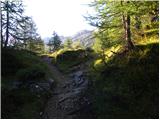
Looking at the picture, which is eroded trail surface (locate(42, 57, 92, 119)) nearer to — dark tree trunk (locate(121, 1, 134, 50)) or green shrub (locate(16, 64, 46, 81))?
green shrub (locate(16, 64, 46, 81))

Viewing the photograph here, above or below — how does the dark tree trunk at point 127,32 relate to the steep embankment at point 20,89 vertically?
above

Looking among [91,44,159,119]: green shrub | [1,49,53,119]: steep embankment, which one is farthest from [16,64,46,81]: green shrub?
[91,44,159,119]: green shrub

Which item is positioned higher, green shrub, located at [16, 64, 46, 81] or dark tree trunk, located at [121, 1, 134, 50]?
dark tree trunk, located at [121, 1, 134, 50]

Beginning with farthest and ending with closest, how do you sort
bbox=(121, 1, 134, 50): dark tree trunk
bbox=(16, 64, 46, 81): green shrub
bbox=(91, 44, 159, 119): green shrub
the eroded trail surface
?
bbox=(16, 64, 46, 81): green shrub, bbox=(121, 1, 134, 50): dark tree trunk, the eroded trail surface, bbox=(91, 44, 159, 119): green shrub

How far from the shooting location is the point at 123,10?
60.6 feet

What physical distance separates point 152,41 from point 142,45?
737 millimetres

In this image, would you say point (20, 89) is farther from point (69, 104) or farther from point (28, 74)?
point (69, 104)

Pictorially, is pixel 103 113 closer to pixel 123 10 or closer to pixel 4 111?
pixel 4 111

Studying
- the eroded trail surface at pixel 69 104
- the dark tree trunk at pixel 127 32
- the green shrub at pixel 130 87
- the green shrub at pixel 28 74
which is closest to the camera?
the green shrub at pixel 130 87

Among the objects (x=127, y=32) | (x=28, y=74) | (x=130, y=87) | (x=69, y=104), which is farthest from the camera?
(x=28, y=74)

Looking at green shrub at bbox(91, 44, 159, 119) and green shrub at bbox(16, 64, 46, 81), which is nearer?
green shrub at bbox(91, 44, 159, 119)

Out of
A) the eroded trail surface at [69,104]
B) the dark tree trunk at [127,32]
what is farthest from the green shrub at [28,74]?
the dark tree trunk at [127,32]

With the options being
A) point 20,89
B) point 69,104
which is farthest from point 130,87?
point 20,89

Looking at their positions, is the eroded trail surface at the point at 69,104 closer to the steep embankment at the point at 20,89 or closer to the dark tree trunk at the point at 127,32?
the steep embankment at the point at 20,89
